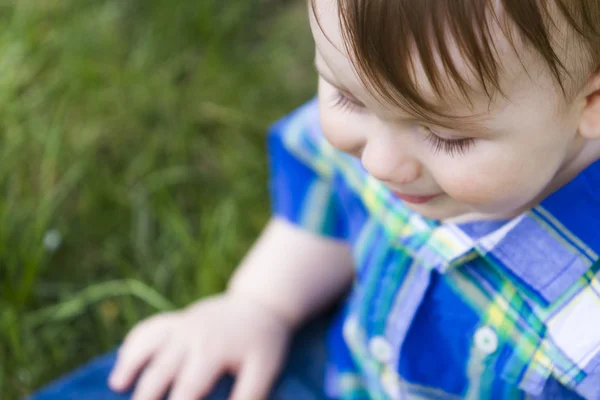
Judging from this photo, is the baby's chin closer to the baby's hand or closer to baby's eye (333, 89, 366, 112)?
baby's eye (333, 89, 366, 112)

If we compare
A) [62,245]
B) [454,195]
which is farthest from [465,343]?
[62,245]

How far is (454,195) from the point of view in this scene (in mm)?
753

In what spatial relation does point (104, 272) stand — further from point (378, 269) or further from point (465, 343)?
point (465, 343)

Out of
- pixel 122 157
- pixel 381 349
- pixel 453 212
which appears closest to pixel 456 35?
pixel 453 212

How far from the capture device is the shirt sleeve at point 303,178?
3.74 feet

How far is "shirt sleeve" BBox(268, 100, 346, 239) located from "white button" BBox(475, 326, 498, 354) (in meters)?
0.33

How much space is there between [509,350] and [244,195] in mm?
830

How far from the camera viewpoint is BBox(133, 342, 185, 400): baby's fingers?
114 centimetres

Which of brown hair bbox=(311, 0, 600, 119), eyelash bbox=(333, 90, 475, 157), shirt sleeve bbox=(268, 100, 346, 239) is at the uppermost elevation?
brown hair bbox=(311, 0, 600, 119)

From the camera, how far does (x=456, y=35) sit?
2.03ft

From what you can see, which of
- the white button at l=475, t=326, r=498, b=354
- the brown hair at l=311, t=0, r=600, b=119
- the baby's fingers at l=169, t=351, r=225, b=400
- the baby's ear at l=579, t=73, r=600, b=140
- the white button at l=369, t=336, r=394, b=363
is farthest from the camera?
the baby's fingers at l=169, t=351, r=225, b=400

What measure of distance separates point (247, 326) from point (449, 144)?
548mm

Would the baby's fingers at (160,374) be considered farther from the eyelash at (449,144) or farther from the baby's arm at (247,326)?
the eyelash at (449,144)

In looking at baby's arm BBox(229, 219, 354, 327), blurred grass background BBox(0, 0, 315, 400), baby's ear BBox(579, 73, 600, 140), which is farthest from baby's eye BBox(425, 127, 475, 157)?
blurred grass background BBox(0, 0, 315, 400)
